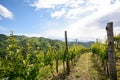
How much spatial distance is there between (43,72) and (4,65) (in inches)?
141

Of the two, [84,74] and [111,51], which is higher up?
[111,51]

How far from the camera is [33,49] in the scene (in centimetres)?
1176


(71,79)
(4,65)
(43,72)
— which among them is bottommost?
(71,79)

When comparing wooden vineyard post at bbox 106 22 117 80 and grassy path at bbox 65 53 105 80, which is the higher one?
wooden vineyard post at bbox 106 22 117 80

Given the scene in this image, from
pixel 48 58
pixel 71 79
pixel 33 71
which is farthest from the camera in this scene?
pixel 48 58

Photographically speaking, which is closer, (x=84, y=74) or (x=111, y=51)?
(x=111, y=51)

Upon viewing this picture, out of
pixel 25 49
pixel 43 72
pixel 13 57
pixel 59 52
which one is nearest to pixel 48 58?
pixel 59 52

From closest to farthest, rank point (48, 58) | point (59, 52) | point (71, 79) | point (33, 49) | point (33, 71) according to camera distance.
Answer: point (33, 71) < point (33, 49) < point (71, 79) < point (48, 58) < point (59, 52)

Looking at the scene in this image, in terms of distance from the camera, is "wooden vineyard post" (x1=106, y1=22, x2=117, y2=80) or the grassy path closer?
"wooden vineyard post" (x1=106, y1=22, x2=117, y2=80)

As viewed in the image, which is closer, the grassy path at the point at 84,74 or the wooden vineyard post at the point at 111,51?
the wooden vineyard post at the point at 111,51

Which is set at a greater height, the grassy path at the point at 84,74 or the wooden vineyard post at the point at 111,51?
the wooden vineyard post at the point at 111,51

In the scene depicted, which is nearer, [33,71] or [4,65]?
[4,65]

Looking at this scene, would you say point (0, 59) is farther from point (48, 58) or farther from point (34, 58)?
point (48, 58)

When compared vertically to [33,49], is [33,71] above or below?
below
